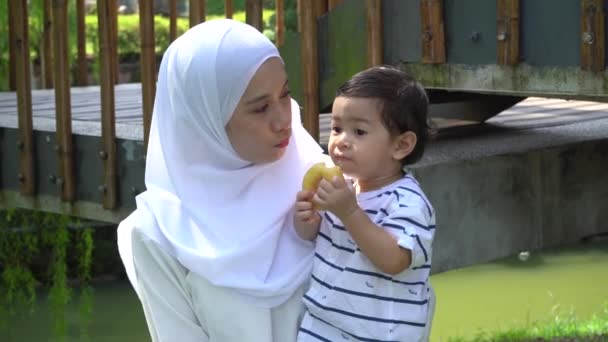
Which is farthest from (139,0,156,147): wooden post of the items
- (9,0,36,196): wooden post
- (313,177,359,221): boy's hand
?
(313,177,359,221): boy's hand

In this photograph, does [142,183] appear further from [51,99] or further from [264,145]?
[264,145]

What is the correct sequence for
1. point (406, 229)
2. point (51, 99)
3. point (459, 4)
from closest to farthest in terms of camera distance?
point (406, 229)
point (459, 4)
point (51, 99)

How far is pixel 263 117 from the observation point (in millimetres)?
2699

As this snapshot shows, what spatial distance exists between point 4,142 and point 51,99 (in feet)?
5.56

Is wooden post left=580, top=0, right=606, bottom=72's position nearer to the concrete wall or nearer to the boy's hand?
the concrete wall

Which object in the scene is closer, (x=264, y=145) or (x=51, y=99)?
(x=264, y=145)

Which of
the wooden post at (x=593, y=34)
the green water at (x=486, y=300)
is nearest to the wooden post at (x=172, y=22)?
the green water at (x=486, y=300)

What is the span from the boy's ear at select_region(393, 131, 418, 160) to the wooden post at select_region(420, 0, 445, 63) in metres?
2.74

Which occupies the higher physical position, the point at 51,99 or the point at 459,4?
the point at 459,4

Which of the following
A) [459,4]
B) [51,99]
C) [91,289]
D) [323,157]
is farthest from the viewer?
[91,289]

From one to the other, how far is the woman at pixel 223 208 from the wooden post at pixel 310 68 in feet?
9.54

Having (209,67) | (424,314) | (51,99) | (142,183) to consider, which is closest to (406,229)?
(424,314)

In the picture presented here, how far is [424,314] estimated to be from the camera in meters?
2.65

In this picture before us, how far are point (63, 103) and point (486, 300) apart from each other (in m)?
4.90
